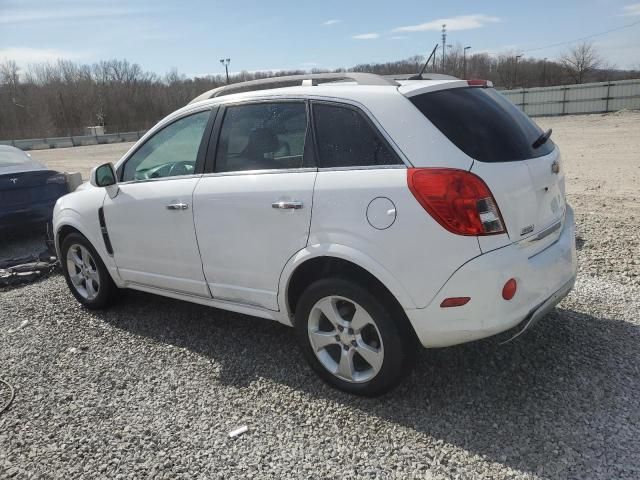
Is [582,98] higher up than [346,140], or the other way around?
[346,140]

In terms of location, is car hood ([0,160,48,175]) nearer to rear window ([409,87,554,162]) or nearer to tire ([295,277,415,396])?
tire ([295,277,415,396])

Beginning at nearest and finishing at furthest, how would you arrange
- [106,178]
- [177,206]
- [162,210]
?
[177,206], [162,210], [106,178]

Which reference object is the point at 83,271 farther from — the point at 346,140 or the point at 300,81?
the point at 346,140

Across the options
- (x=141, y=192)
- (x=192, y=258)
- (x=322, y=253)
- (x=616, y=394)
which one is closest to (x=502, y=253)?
(x=322, y=253)

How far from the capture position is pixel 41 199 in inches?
289

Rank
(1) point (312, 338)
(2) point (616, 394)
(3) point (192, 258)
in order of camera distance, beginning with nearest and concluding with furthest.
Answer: (2) point (616, 394) < (1) point (312, 338) < (3) point (192, 258)

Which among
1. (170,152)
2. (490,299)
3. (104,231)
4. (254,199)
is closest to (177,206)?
(170,152)

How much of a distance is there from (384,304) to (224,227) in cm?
122

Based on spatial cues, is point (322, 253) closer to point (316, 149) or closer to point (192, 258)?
point (316, 149)

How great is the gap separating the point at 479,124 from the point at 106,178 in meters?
2.95

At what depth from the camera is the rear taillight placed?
259cm

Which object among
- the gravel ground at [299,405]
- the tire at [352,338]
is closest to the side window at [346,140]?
the tire at [352,338]

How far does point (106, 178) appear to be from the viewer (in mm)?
4227

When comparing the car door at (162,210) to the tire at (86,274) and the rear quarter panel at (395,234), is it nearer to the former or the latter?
the tire at (86,274)
